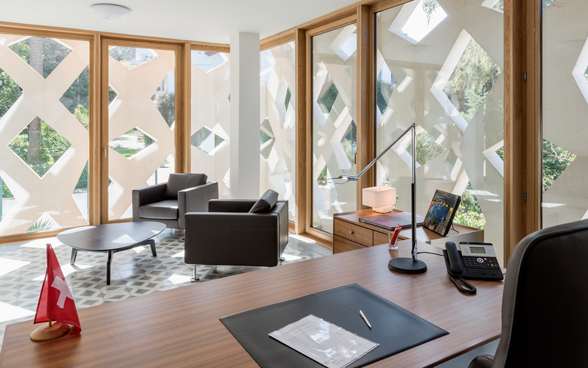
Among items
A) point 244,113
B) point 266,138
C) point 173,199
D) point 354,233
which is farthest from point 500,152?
point 173,199

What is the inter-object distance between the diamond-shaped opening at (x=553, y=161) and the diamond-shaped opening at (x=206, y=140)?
474 cm

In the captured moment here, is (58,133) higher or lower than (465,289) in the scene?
higher

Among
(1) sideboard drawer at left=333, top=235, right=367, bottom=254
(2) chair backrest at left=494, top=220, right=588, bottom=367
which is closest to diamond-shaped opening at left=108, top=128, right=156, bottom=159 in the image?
(1) sideboard drawer at left=333, top=235, right=367, bottom=254

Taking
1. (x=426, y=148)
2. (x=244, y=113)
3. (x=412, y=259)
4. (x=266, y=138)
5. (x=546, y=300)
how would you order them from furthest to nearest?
(x=266, y=138) → (x=244, y=113) → (x=426, y=148) → (x=412, y=259) → (x=546, y=300)

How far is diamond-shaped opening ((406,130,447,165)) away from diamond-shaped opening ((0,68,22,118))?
497 cm

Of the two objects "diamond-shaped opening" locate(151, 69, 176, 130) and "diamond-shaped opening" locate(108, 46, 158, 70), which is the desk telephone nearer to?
"diamond-shaped opening" locate(151, 69, 176, 130)

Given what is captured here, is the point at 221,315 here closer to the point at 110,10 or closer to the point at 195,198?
the point at 195,198

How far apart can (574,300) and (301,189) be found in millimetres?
4666

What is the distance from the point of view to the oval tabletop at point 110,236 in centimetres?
352

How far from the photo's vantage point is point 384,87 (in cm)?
411

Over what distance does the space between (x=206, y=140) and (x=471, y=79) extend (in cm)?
428

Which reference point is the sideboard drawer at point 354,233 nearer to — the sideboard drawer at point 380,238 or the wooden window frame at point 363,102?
the sideboard drawer at point 380,238

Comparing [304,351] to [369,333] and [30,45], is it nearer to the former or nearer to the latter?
[369,333]

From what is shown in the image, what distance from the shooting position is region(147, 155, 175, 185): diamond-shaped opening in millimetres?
6029
